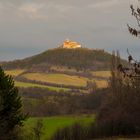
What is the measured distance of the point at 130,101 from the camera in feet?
237

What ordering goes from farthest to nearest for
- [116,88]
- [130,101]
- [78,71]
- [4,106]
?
[78,71], [116,88], [130,101], [4,106]

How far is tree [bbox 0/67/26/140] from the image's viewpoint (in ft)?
132

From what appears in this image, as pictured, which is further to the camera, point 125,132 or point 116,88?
point 116,88

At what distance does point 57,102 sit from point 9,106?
81.6 metres

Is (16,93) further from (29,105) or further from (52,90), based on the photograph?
(52,90)

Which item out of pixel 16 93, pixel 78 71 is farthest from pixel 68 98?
pixel 16 93

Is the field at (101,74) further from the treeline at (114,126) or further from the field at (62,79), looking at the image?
the treeline at (114,126)

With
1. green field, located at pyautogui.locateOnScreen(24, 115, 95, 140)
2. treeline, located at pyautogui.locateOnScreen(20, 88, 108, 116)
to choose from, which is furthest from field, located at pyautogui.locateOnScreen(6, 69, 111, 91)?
green field, located at pyautogui.locateOnScreen(24, 115, 95, 140)

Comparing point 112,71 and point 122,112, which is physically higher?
point 112,71

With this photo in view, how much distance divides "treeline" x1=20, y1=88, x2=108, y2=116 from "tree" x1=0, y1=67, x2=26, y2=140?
6424 centimetres

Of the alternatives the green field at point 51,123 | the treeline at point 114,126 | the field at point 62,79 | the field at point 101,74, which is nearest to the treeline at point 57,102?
the green field at point 51,123

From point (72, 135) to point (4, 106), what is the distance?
36.8m

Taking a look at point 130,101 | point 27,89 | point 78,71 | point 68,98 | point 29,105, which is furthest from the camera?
point 78,71

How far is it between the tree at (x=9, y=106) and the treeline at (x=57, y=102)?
6424cm
